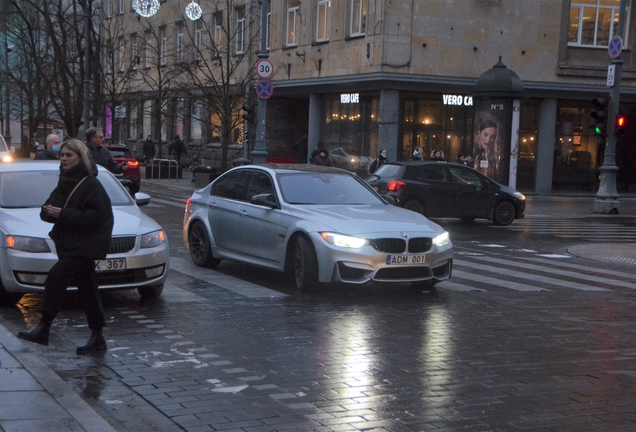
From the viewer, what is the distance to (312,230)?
10555 mm

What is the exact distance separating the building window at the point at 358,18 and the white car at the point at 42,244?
25310 millimetres

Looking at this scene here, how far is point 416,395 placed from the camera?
253 inches

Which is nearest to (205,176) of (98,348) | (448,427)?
(98,348)

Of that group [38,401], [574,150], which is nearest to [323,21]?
[574,150]

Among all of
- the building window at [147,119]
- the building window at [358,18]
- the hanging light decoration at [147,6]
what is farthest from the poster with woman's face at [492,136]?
the building window at [147,119]

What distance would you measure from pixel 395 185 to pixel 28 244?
13.2m

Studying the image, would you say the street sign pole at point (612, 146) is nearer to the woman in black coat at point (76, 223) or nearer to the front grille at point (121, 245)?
the front grille at point (121, 245)

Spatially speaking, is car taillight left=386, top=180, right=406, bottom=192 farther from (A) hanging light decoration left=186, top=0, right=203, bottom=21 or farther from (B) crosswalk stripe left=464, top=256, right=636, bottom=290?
(A) hanging light decoration left=186, top=0, right=203, bottom=21

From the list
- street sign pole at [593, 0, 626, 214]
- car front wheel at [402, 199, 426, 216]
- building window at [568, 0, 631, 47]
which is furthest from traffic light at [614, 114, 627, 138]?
building window at [568, 0, 631, 47]

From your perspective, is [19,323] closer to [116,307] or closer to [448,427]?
[116,307]

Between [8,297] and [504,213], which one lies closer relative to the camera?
[8,297]

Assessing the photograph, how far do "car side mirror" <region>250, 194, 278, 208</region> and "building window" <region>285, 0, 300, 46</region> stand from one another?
28769 millimetres

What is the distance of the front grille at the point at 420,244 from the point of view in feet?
34.5

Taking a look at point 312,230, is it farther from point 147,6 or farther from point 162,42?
point 162,42
